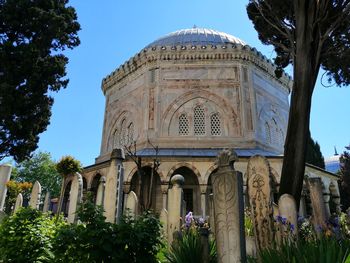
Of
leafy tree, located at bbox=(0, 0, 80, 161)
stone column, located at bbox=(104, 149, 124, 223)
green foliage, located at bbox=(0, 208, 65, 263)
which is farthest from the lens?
leafy tree, located at bbox=(0, 0, 80, 161)

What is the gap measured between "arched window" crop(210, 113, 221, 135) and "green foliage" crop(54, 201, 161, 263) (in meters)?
14.1

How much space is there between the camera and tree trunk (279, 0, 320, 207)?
681cm

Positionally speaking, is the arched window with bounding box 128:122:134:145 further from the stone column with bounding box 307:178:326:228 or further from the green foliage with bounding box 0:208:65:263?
the green foliage with bounding box 0:208:65:263

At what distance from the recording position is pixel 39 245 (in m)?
4.97

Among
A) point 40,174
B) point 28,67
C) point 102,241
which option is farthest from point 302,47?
point 40,174

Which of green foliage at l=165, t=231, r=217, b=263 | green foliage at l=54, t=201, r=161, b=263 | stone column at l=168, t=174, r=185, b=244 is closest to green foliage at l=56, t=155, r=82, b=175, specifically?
stone column at l=168, t=174, r=185, b=244

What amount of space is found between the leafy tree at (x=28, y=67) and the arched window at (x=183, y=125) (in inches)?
291

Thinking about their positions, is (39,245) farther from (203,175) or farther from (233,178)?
(203,175)

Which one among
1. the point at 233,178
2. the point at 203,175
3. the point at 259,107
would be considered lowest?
the point at 233,178

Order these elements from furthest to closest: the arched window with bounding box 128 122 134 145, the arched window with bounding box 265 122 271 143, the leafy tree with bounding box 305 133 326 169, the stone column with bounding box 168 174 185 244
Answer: the leafy tree with bounding box 305 133 326 169 → the arched window with bounding box 128 122 134 145 → the arched window with bounding box 265 122 271 143 → the stone column with bounding box 168 174 185 244

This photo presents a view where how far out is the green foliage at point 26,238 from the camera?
4.85 metres

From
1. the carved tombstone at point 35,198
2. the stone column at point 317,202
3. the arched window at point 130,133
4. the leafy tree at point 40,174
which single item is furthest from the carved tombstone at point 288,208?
the leafy tree at point 40,174

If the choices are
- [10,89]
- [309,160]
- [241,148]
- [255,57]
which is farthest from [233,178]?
[309,160]

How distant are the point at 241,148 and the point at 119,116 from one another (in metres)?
8.86
